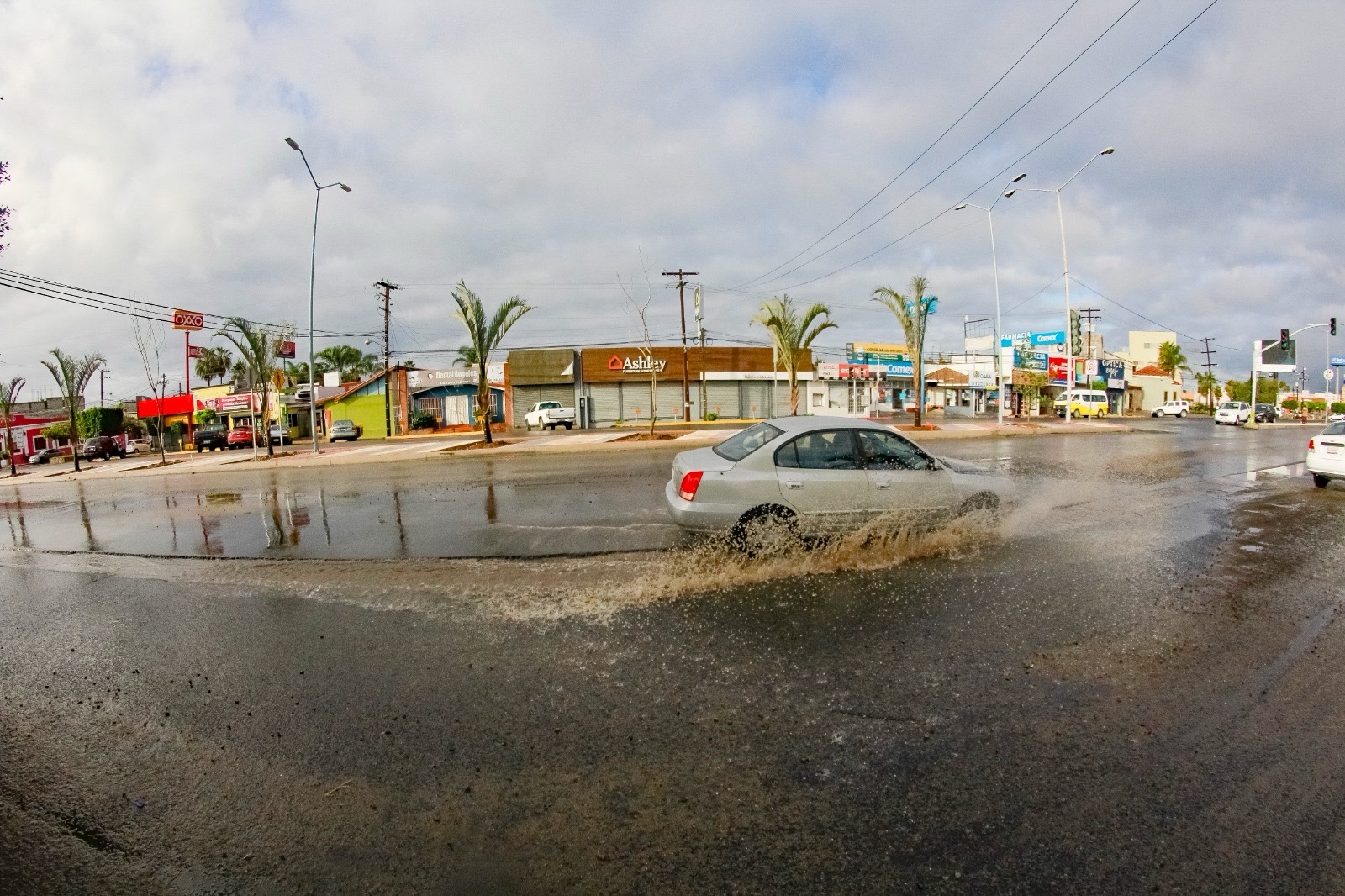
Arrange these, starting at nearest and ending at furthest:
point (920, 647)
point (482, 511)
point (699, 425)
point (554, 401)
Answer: point (920, 647)
point (482, 511)
point (699, 425)
point (554, 401)

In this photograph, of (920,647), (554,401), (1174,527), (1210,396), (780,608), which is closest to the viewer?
(920,647)

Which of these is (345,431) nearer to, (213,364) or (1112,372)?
(213,364)

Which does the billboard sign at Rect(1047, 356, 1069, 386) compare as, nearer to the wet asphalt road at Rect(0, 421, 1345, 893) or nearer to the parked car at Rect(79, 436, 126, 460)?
the wet asphalt road at Rect(0, 421, 1345, 893)

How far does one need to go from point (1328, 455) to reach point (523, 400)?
42318mm

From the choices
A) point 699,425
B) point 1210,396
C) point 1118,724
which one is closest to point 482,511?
point 1118,724

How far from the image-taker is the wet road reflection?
27.9ft

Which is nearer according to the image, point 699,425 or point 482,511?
point 482,511

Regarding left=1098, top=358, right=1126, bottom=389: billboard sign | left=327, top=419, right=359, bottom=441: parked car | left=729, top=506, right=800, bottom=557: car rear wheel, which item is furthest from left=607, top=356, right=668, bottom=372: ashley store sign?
left=1098, top=358, right=1126, bottom=389: billboard sign

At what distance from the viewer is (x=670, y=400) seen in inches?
1902

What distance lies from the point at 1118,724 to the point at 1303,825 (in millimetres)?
827

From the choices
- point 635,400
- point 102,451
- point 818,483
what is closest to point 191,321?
point 102,451

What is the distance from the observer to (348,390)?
5316 centimetres

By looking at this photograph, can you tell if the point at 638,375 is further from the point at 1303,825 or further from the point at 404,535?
the point at 1303,825

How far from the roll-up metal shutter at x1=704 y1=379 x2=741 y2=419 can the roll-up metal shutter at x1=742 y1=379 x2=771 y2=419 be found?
0.65m
